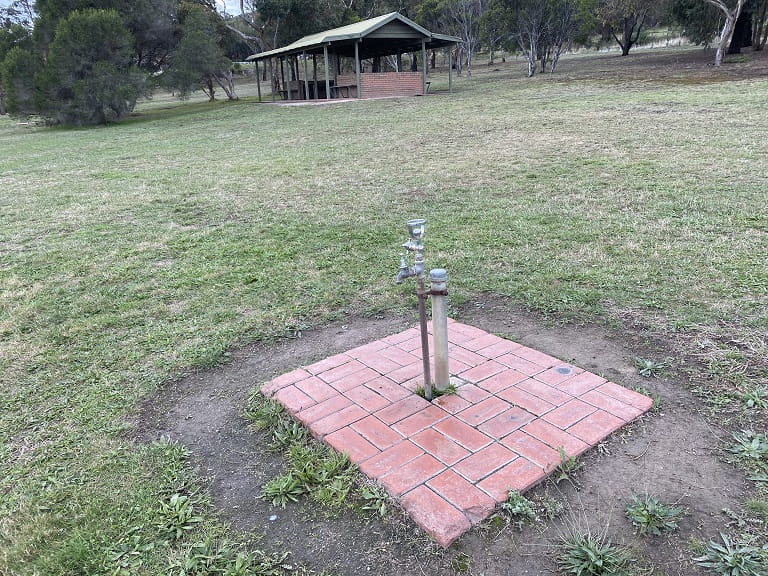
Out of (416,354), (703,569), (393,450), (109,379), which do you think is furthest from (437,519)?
(109,379)

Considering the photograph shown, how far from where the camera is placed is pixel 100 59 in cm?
1841

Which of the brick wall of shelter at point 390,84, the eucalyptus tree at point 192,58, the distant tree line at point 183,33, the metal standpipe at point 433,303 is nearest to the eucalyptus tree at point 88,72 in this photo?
the distant tree line at point 183,33

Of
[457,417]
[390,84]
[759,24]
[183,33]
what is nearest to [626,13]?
[759,24]

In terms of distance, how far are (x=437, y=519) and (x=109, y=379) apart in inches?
72.8

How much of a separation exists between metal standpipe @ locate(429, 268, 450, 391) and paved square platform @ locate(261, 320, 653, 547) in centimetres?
9

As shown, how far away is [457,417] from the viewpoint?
87.8 inches

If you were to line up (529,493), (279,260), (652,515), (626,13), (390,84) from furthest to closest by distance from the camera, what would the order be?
(626,13)
(390,84)
(279,260)
(529,493)
(652,515)

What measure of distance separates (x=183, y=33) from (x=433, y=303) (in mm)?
25668

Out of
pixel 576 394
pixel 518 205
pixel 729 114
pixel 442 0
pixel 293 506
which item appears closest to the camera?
pixel 293 506

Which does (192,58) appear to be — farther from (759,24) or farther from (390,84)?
(759,24)

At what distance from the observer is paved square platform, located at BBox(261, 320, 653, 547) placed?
1.86 metres

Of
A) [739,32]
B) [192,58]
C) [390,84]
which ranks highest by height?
[739,32]

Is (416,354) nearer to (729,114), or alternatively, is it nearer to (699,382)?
(699,382)

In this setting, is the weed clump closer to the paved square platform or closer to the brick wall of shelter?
the paved square platform
